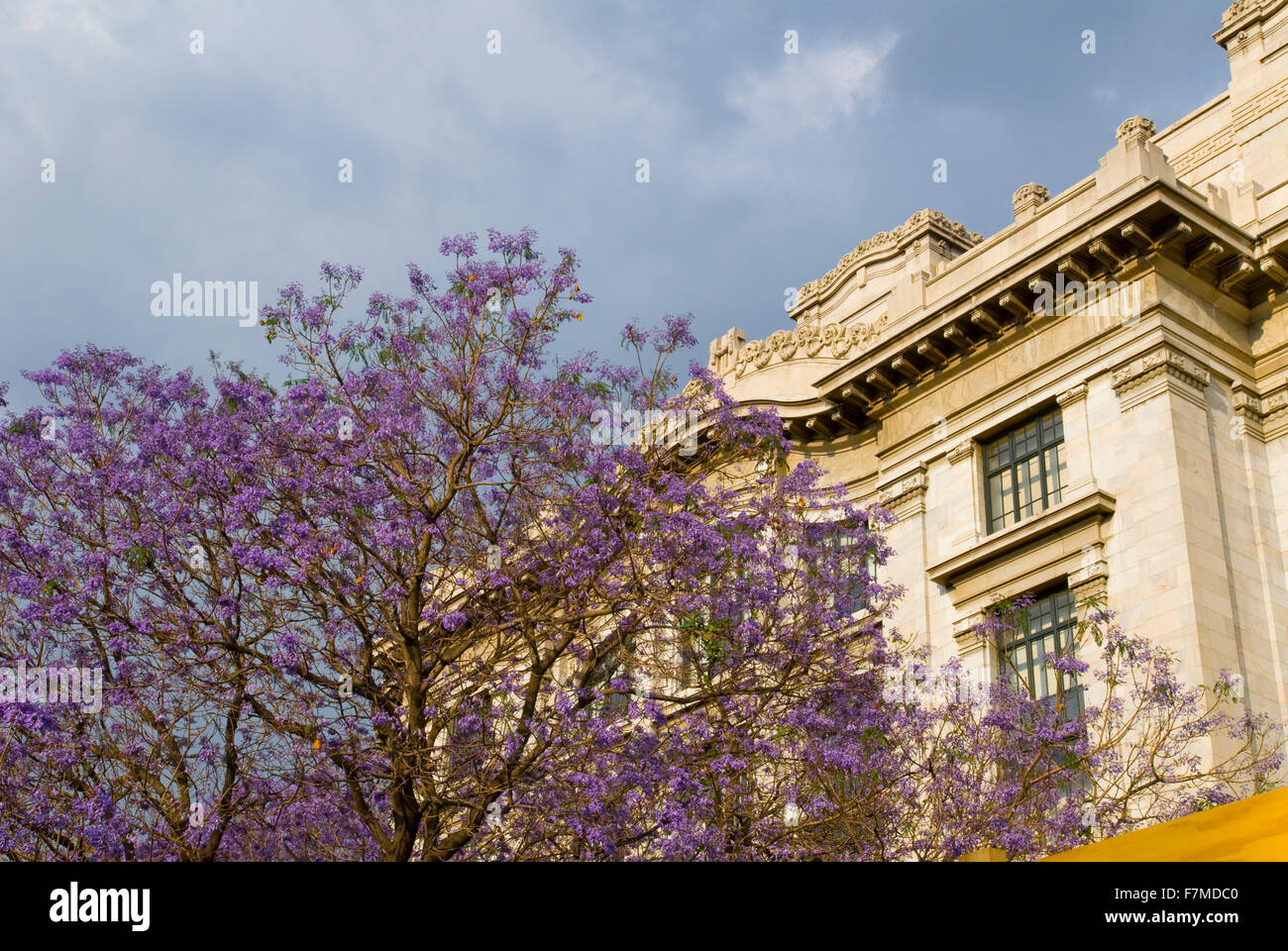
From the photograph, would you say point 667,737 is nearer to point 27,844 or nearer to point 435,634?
point 435,634

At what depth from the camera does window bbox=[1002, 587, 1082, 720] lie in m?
21.9

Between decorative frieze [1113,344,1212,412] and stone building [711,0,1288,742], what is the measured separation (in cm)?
4

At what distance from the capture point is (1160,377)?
22859 millimetres

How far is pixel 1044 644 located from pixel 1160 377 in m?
4.69

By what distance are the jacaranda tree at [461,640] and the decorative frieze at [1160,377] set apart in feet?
18.0

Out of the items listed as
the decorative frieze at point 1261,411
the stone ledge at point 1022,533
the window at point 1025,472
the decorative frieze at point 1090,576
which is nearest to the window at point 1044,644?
the decorative frieze at point 1090,576

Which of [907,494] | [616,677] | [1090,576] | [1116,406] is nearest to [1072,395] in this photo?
[1116,406]

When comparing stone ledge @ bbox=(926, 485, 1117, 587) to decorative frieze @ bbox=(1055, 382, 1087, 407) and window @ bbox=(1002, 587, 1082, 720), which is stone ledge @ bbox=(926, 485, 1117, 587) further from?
decorative frieze @ bbox=(1055, 382, 1087, 407)

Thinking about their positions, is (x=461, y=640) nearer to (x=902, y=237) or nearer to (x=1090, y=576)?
(x=1090, y=576)

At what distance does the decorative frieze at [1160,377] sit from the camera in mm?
22844

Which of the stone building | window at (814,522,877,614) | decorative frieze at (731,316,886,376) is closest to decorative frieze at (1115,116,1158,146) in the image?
the stone building

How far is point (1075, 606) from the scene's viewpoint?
73.9 feet

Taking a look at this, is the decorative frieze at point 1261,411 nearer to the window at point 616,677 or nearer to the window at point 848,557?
the window at point 848,557
